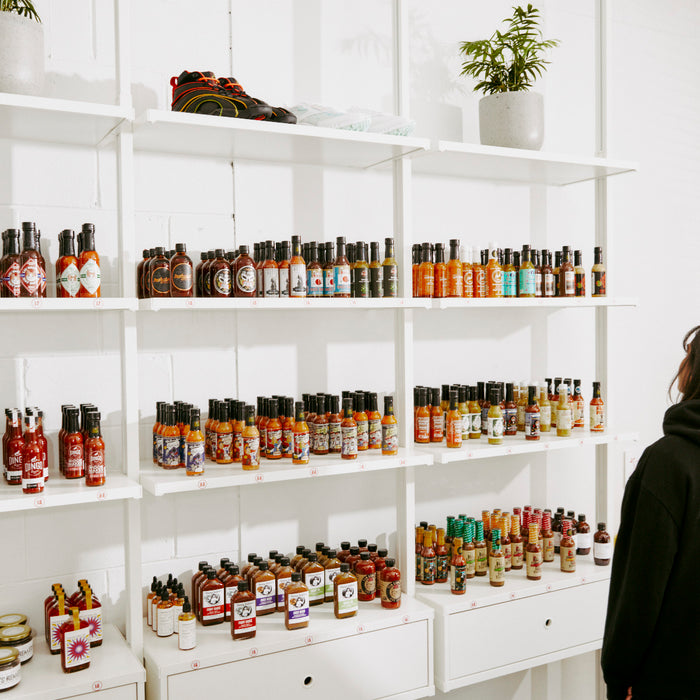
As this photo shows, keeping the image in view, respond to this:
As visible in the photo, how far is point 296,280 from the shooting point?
7.25ft

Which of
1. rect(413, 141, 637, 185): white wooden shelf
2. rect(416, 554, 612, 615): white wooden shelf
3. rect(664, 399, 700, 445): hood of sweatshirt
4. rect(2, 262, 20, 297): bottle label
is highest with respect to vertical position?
rect(413, 141, 637, 185): white wooden shelf

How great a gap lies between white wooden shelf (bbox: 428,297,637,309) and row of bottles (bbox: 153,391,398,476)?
39 cm

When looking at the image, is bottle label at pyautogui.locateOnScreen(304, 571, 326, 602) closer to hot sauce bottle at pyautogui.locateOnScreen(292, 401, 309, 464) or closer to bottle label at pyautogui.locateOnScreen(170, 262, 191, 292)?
hot sauce bottle at pyautogui.locateOnScreen(292, 401, 309, 464)

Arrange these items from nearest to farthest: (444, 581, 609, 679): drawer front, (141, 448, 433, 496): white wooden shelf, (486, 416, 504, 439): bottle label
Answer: (141, 448, 433, 496): white wooden shelf, (444, 581, 609, 679): drawer front, (486, 416, 504, 439): bottle label

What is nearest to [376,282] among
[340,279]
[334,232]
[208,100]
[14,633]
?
[340,279]

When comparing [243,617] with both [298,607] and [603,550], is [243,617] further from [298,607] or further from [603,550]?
[603,550]

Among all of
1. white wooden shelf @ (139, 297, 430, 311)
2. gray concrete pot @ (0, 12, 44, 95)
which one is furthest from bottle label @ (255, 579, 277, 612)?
gray concrete pot @ (0, 12, 44, 95)

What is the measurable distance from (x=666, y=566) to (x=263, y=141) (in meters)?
1.62

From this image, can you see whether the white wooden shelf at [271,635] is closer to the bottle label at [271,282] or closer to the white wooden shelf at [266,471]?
the white wooden shelf at [266,471]

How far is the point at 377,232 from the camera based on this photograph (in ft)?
9.06

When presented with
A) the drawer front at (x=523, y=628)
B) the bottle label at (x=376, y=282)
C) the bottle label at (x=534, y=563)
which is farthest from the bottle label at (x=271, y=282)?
the bottle label at (x=534, y=563)

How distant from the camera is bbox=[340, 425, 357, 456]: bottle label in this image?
7.61ft

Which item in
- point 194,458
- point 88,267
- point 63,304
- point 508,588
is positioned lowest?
point 508,588

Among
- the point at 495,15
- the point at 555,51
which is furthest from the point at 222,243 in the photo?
the point at 555,51
